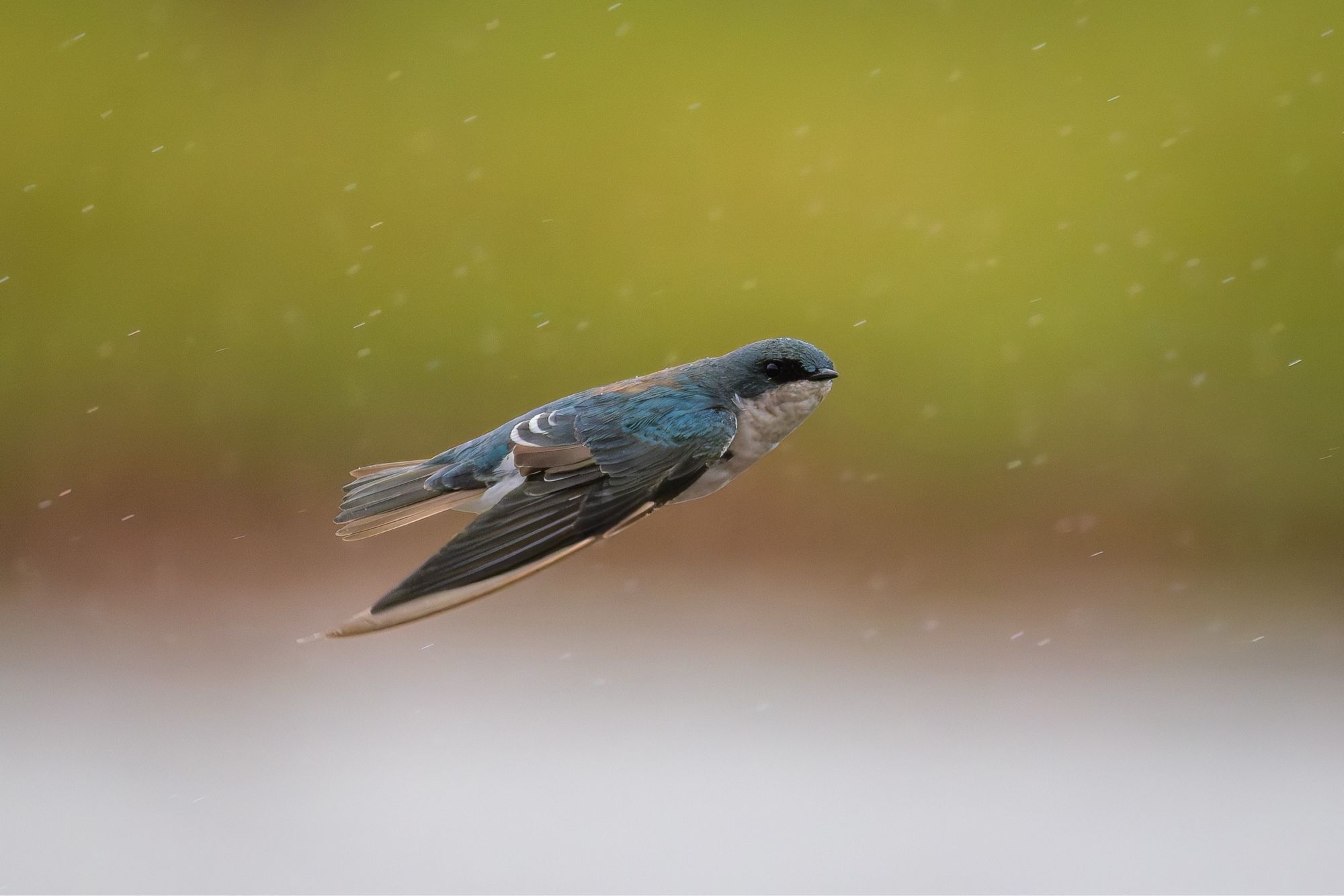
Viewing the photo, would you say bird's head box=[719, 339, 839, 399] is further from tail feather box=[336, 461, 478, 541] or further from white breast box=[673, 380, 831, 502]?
tail feather box=[336, 461, 478, 541]

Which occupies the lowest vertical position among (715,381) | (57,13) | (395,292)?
(715,381)

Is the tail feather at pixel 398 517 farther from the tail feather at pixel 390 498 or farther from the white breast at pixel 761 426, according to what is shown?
the white breast at pixel 761 426

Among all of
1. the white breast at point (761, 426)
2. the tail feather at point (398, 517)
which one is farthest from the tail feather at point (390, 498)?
the white breast at point (761, 426)

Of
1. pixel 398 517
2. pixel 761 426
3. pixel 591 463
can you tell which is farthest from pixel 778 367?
pixel 398 517

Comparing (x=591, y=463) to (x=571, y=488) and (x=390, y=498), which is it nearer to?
(x=571, y=488)

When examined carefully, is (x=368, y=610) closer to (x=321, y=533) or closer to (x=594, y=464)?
(x=594, y=464)

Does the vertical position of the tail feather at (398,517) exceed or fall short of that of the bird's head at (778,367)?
it falls short

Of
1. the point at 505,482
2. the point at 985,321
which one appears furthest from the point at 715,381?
the point at 985,321
